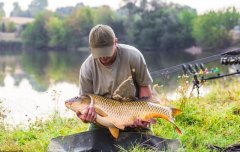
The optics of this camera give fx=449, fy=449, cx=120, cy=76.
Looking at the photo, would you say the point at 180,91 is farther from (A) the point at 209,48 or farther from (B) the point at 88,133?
(A) the point at 209,48

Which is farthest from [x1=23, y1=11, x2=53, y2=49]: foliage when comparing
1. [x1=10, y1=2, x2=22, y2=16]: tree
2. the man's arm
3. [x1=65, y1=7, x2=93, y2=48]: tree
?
the man's arm

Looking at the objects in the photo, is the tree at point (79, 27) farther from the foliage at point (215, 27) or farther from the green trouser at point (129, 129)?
the green trouser at point (129, 129)

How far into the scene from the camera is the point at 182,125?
3.79 meters

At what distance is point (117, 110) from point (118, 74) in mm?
293

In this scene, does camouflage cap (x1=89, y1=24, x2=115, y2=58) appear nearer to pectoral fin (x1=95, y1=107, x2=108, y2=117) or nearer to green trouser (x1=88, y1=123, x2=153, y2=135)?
pectoral fin (x1=95, y1=107, x2=108, y2=117)

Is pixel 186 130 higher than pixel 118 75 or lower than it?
lower

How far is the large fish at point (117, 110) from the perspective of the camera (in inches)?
108

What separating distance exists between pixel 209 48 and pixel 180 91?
3797 cm

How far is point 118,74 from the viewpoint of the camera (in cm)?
297

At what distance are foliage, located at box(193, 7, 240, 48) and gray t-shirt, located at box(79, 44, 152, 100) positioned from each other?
39.2 meters

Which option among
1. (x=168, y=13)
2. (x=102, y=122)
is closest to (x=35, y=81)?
(x=102, y=122)

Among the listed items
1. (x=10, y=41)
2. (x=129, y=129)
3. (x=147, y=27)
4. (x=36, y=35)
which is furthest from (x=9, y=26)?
(x=129, y=129)

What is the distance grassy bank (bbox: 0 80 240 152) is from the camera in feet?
10.7

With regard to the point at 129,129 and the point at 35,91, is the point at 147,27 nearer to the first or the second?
the point at 35,91
